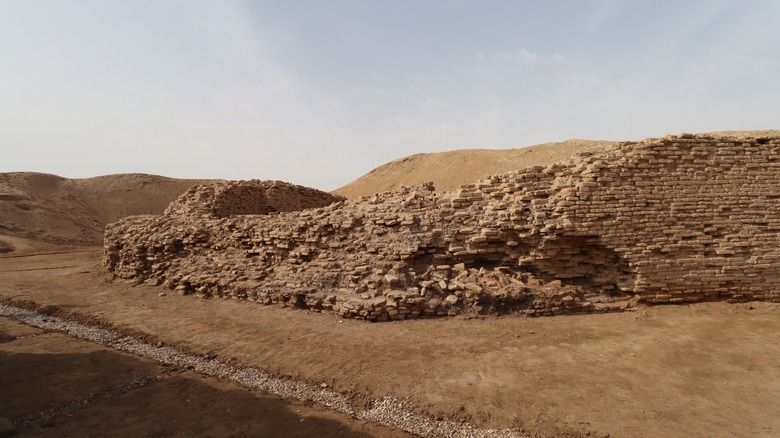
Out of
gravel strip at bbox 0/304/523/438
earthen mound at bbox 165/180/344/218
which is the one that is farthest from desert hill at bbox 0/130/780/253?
gravel strip at bbox 0/304/523/438

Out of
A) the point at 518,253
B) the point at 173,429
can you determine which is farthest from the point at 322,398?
the point at 518,253

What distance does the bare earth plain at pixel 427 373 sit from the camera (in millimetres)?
3930

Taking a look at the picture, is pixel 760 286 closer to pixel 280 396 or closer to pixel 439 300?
pixel 439 300

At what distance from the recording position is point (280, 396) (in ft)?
15.0

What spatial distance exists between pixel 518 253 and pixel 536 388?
3.12m

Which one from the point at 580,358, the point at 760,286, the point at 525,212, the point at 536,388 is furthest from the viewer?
the point at 525,212

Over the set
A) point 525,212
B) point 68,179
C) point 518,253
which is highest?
point 68,179

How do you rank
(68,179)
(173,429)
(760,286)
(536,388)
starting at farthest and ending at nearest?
(68,179), (760,286), (536,388), (173,429)

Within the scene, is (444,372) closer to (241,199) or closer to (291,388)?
(291,388)

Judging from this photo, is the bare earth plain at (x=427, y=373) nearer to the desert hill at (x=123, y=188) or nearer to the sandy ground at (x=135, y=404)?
the sandy ground at (x=135, y=404)

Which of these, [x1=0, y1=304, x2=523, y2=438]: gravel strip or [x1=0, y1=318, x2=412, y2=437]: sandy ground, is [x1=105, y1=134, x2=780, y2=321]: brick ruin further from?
[x1=0, y1=318, x2=412, y2=437]: sandy ground

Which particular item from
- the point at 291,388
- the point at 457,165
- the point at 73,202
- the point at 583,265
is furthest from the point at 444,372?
the point at 73,202

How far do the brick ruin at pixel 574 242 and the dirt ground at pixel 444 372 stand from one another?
14.4 inches

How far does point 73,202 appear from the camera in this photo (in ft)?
99.0
